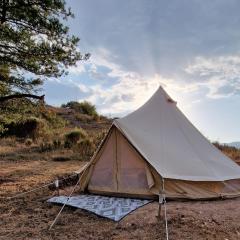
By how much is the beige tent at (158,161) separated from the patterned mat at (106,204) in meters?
0.41

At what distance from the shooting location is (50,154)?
16953 millimetres

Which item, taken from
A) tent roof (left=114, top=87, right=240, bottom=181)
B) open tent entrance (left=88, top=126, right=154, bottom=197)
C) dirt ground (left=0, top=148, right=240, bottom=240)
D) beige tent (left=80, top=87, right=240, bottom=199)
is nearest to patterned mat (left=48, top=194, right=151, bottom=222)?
dirt ground (left=0, top=148, right=240, bottom=240)

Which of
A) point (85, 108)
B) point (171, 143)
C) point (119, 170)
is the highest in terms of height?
point (85, 108)

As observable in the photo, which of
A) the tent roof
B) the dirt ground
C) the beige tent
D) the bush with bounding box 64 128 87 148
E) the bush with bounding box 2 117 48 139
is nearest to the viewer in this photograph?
the dirt ground

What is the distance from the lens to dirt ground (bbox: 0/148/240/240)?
18.9ft

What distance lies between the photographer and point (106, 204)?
25.0 ft

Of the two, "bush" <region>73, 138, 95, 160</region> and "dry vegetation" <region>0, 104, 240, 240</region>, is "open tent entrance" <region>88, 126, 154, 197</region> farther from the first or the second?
"bush" <region>73, 138, 95, 160</region>

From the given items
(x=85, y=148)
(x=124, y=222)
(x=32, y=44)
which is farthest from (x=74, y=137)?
(x=124, y=222)

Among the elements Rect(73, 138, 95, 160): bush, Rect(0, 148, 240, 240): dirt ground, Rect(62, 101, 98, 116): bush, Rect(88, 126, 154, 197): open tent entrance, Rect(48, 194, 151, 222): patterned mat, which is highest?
Rect(62, 101, 98, 116): bush

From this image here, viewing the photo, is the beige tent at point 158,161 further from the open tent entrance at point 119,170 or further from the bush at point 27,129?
the bush at point 27,129

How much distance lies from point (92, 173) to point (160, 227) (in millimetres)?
3370

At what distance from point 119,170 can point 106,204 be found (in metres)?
1.27

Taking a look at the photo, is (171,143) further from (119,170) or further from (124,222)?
(124,222)

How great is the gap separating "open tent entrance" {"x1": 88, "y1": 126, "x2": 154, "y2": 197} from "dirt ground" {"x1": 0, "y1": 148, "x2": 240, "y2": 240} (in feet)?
2.57
